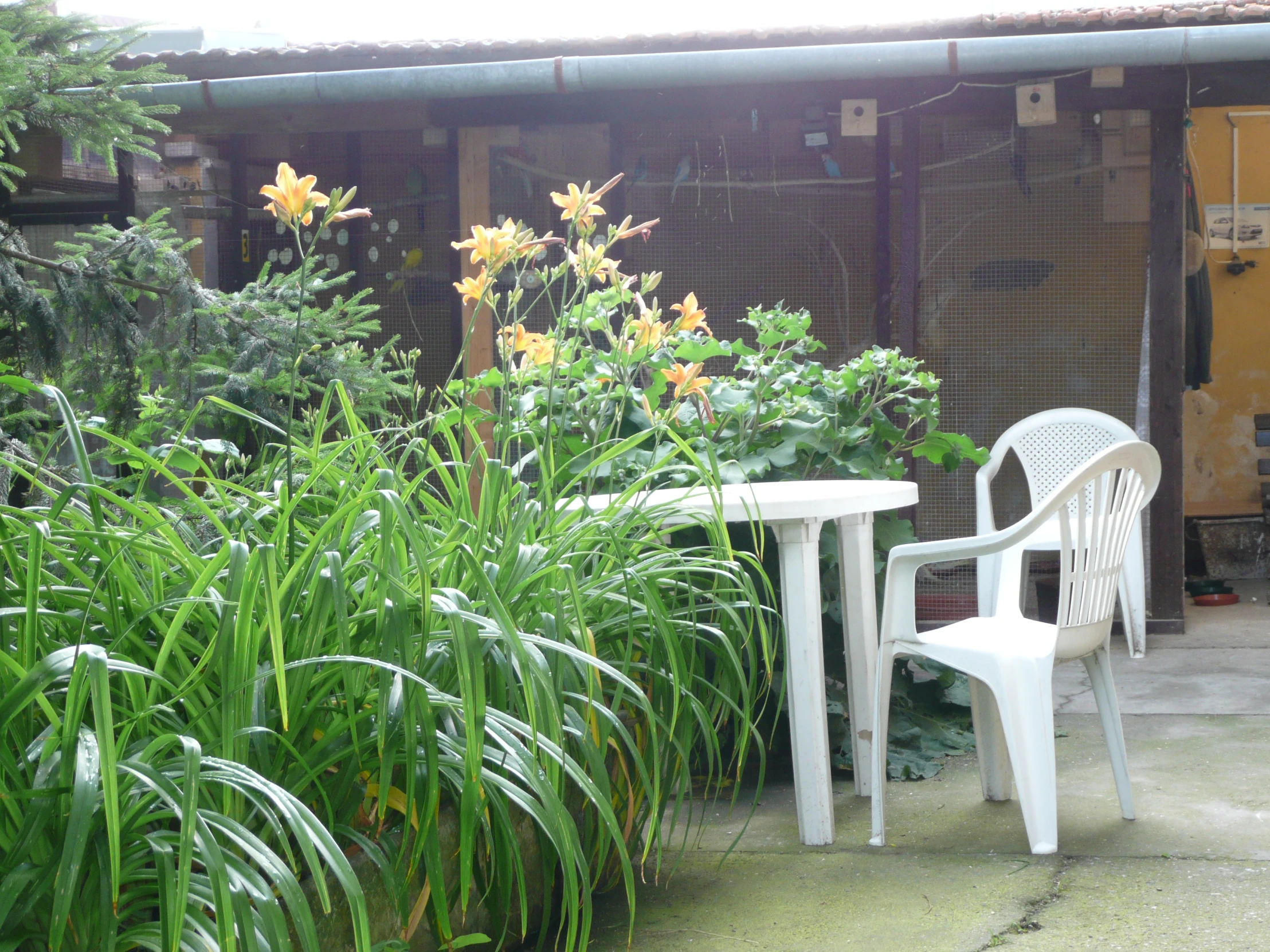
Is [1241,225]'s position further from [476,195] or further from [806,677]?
[806,677]

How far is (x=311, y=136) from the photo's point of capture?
558 cm

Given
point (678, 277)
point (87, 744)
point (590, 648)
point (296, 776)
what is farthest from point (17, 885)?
point (678, 277)

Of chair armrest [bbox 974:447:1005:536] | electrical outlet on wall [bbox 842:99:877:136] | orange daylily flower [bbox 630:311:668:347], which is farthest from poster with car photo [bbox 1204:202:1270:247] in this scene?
orange daylily flower [bbox 630:311:668:347]

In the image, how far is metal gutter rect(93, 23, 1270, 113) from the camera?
14.3 ft

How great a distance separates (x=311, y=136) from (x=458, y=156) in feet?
2.80

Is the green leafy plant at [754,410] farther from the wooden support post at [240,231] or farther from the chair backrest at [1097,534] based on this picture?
the wooden support post at [240,231]

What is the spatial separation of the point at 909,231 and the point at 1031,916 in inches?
139

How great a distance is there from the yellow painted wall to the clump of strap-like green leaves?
6.24 meters

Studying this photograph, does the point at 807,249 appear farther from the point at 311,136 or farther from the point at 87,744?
the point at 87,744

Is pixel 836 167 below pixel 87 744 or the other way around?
the other way around

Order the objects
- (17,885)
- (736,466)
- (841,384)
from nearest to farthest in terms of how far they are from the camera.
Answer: (17,885) < (736,466) < (841,384)

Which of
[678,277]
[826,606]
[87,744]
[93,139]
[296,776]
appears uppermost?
[93,139]

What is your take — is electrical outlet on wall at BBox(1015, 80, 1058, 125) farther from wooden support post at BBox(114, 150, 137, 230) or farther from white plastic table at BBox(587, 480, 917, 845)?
wooden support post at BBox(114, 150, 137, 230)

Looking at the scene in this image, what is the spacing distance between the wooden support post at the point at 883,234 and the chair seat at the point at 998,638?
110 inches
